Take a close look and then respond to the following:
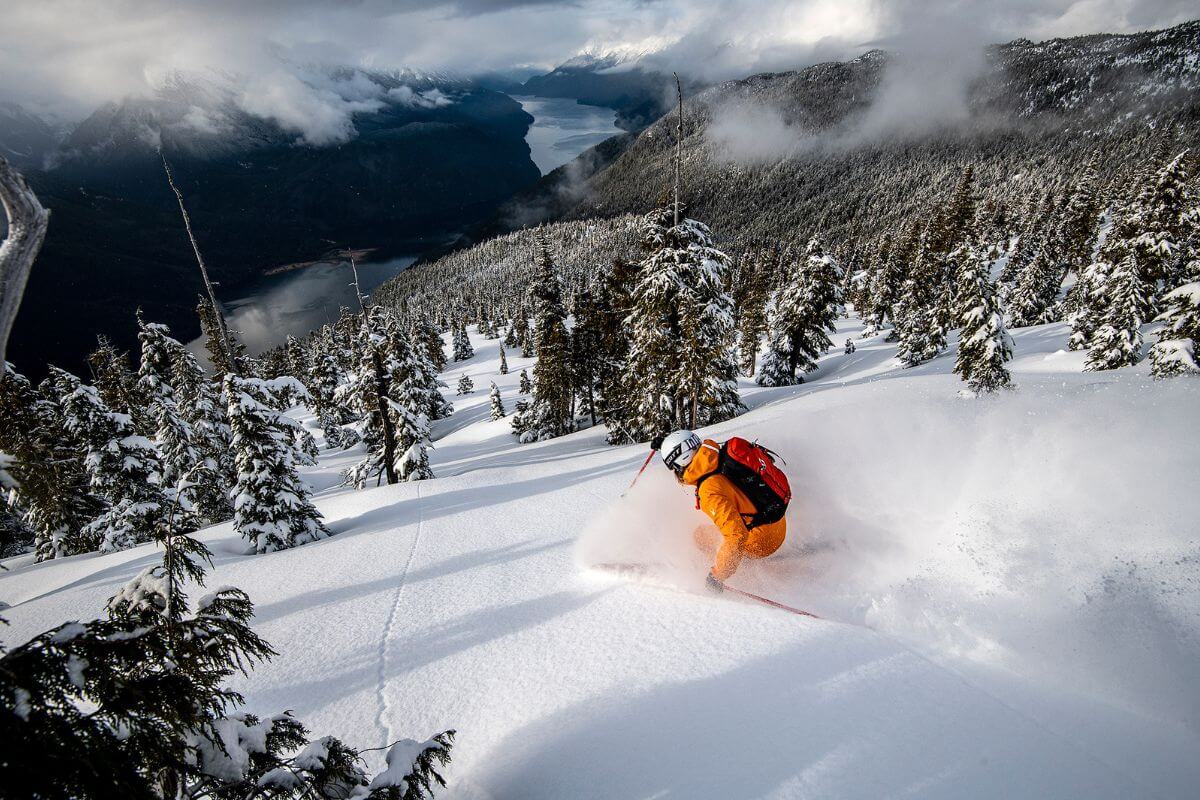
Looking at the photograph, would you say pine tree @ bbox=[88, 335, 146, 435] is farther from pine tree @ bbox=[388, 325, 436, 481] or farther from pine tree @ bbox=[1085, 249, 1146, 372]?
pine tree @ bbox=[1085, 249, 1146, 372]

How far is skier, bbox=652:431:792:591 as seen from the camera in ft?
18.0

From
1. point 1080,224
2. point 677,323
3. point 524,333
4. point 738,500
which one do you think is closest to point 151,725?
point 738,500

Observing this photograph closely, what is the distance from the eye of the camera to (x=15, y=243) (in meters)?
2.10

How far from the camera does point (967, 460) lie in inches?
263

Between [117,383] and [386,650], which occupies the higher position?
[117,383]

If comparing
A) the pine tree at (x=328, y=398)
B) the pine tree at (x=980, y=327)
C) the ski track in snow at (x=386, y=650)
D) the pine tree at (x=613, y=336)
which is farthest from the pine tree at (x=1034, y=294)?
the pine tree at (x=328, y=398)

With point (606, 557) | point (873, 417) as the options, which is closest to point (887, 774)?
point (606, 557)

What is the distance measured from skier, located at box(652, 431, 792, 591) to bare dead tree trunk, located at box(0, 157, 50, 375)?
524 centimetres

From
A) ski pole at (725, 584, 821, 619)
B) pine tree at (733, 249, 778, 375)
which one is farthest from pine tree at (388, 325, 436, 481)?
pine tree at (733, 249, 778, 375)

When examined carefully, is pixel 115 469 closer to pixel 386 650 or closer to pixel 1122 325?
pixel 386 650

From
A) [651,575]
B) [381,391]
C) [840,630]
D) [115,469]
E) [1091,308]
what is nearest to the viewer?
[840,630]

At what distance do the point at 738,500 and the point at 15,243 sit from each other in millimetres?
5549

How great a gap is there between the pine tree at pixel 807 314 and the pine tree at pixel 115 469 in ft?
110

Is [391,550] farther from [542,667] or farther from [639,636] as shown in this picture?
[639,636]
